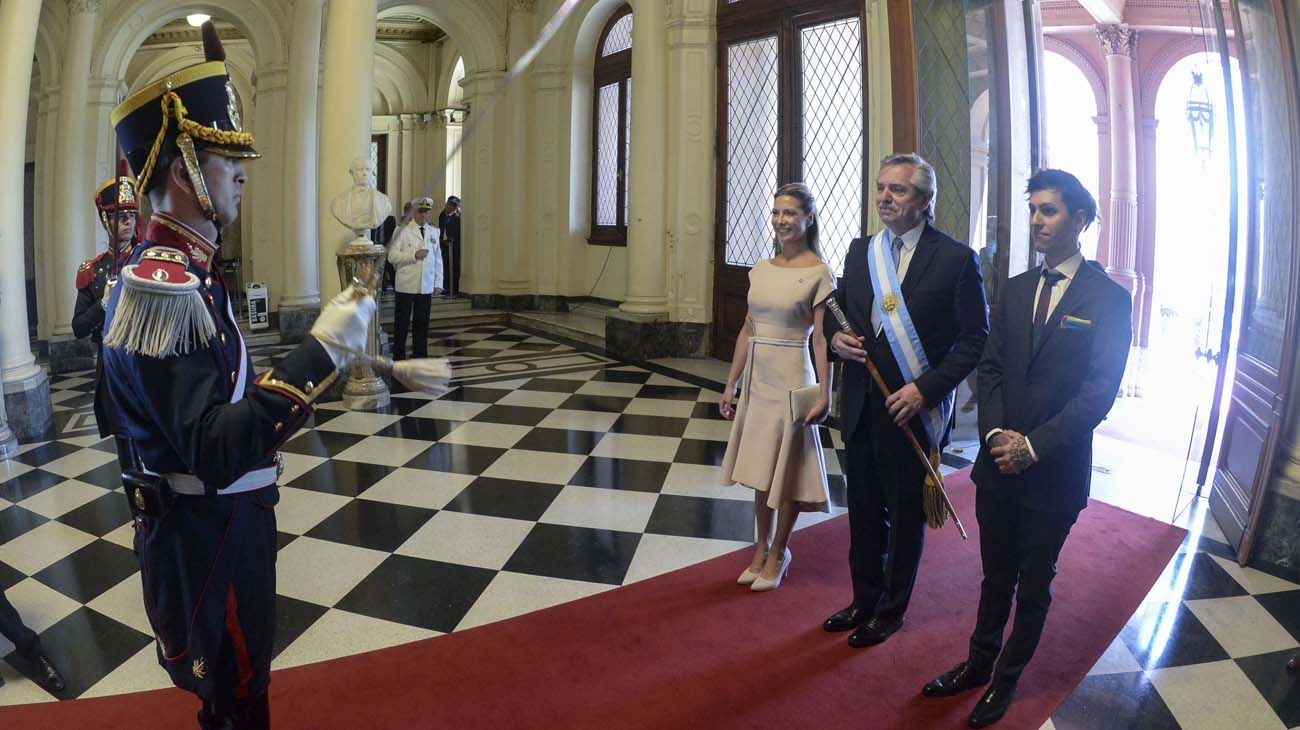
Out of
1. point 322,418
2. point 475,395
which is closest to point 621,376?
point 475,395

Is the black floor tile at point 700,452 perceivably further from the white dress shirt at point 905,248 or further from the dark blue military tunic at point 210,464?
the dark blue military tunic at point 210,464

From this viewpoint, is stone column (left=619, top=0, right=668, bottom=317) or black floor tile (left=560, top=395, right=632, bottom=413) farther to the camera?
stone column (left=619, top=0, right=668, bottom=317)

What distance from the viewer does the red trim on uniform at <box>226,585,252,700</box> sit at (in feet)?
4.57

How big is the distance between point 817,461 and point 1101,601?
1.16 m

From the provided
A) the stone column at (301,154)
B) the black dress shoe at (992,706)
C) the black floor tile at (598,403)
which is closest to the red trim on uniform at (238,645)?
the black dress shoe at (992,706)

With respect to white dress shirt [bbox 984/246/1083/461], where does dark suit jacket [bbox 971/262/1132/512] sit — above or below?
below

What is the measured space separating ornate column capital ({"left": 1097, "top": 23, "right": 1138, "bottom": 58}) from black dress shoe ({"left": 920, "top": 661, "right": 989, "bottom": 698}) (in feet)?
37.5

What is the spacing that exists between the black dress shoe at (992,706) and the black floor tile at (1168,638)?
0.63 meters

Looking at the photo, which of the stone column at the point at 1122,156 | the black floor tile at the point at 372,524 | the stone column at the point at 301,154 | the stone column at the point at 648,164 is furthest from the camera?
the stone column at the point at 1122,156

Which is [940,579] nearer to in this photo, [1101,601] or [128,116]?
[1101,601]

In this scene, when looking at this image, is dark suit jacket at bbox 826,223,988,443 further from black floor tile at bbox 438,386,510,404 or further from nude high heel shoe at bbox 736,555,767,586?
black floor tile at bbox 438,386,510,404

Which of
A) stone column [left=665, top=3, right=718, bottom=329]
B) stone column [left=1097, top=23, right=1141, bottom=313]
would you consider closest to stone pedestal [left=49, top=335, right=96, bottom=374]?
stone column [left=665, top=3, right=718, bottom=329]

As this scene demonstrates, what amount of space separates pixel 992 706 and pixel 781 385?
1186 mm

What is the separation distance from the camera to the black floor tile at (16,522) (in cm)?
345
